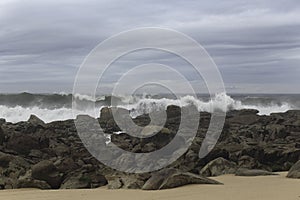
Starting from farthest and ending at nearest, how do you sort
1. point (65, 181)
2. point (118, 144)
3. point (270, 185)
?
point (118, 144), point (65, 181), point (270, 185)

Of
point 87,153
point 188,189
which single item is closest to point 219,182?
point 188,189

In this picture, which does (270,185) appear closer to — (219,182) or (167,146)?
(219,182)

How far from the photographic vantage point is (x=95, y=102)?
38.9 metres

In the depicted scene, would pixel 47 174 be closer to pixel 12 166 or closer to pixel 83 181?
pixel 83 181

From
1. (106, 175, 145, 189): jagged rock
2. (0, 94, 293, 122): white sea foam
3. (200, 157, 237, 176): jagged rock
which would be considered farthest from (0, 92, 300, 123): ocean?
(106, 175, 145, 189): jagged rock

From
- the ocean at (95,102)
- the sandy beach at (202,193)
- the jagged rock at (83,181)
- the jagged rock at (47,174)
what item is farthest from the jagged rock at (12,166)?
the ocean at (95,102)

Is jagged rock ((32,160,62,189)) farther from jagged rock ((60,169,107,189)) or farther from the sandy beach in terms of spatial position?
the sandy beach

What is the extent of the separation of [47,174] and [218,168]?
3.41 meters

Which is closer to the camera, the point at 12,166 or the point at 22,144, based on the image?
the point at 12,166

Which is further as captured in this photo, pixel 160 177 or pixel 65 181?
pixel 65 181

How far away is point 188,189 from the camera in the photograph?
7977 mm

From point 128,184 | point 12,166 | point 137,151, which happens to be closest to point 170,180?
point 128,184

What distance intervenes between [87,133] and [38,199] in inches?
409

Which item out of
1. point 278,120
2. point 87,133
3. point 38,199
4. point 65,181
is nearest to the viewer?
point 38,199
